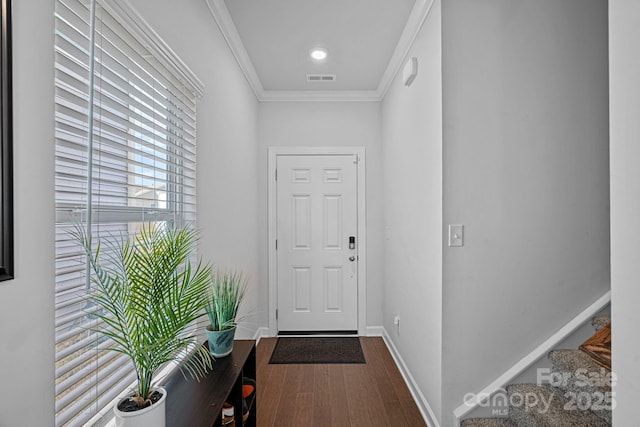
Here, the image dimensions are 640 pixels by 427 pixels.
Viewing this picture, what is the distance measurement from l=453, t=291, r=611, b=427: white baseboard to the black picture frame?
6.83ft

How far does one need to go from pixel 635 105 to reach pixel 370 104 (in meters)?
2.97

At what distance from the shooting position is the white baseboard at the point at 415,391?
84.5 inches

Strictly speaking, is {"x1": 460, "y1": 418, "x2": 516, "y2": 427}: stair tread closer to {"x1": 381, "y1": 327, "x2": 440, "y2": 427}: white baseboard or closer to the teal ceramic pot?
{"x1": 381, "y1": 327, "x2": 440, "y2": 427}: white baseboard

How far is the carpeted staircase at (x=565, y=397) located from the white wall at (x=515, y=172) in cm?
14

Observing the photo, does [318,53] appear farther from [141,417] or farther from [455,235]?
[141,417]

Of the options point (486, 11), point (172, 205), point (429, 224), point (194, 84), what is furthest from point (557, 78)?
point (172, 205)

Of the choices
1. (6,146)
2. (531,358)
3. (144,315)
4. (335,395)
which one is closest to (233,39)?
(6,146)

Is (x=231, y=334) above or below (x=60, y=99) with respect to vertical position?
below

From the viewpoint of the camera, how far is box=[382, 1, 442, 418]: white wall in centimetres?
203

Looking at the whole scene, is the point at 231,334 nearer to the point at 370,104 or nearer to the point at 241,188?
the point at 241,188

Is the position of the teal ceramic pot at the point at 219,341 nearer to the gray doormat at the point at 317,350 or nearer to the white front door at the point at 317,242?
the gray doormat at the point at 317,350

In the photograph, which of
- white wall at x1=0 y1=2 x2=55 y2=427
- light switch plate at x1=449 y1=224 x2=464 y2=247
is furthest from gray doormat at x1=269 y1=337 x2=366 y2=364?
white wall at x1=0 y1=2 x2=55 y2=427

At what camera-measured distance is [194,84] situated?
1.87 m

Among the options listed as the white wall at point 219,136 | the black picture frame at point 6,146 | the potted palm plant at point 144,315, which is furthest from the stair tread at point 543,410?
the black picture frame at point 6,146
